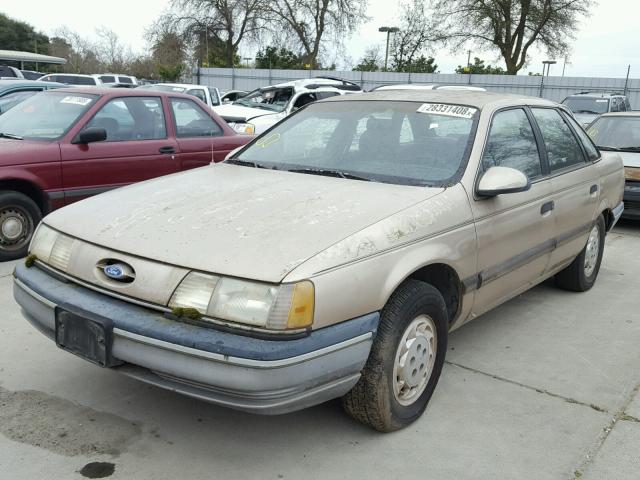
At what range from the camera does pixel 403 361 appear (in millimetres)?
2848

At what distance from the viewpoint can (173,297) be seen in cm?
245

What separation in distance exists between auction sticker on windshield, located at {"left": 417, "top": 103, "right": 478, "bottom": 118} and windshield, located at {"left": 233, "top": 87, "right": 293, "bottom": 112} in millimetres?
10020

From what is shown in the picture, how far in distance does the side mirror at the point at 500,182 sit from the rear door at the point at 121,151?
3.91m

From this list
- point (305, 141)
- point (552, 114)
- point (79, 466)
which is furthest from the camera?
point (552, 114)

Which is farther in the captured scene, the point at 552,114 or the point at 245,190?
the point at 552,114

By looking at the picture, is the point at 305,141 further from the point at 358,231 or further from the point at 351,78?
the point at 351,78

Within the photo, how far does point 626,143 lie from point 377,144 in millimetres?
6145

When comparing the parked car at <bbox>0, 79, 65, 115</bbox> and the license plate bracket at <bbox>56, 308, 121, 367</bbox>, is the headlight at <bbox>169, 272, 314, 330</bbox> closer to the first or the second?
the license plate bracket at <bbox>56, 308, 121, 367</bbox>

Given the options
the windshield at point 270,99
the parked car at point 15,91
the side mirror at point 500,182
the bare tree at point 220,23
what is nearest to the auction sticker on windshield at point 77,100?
the parked car at point 15,91

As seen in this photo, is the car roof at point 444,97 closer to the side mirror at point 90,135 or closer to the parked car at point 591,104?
the side mirror at point 90,135

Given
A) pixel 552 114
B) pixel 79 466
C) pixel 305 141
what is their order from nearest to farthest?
pixel 79 466 < pixel 305 141 < pixel 552 114

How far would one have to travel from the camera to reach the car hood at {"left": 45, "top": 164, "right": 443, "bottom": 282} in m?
2.47

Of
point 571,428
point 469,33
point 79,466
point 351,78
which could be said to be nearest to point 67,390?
point 79,466

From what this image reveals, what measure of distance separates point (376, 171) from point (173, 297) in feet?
4.71
